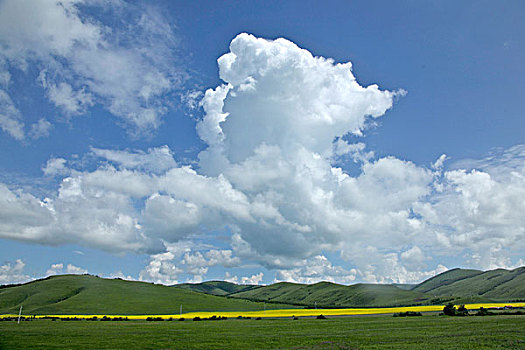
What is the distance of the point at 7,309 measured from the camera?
19012 centimetres

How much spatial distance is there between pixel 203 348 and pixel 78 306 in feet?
575

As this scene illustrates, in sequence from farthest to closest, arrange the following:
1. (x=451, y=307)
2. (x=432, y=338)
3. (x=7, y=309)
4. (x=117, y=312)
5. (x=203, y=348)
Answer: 1. (x=7, y=309)
2. (x=117, y=312)
3. (x=451, y=307)
4. (x=432, y=338)
5. (x=203, y=348)

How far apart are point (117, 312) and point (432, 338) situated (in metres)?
166

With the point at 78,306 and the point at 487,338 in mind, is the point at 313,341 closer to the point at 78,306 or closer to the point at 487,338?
the point at 487,338

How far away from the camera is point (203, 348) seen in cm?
3991

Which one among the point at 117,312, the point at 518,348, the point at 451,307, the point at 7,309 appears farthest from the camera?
the point at 7,309

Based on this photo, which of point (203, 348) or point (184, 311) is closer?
point (203, 348)

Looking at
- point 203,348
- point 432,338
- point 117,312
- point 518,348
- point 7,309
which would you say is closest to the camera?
point 518,348

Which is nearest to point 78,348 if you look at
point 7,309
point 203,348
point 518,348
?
point 203,348

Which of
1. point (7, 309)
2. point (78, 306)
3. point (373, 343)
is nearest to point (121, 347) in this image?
point (373, 343)

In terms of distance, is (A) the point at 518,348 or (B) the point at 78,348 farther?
(B) the point at 78,348

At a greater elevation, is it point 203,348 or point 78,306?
point 78,306

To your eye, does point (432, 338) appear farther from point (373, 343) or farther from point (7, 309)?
point (7, 309)

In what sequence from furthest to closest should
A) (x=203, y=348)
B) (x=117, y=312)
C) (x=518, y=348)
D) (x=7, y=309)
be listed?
(x=7, y=309)
(x=117, y=312)
(x=203, y=348)
(x=518, y=348)
